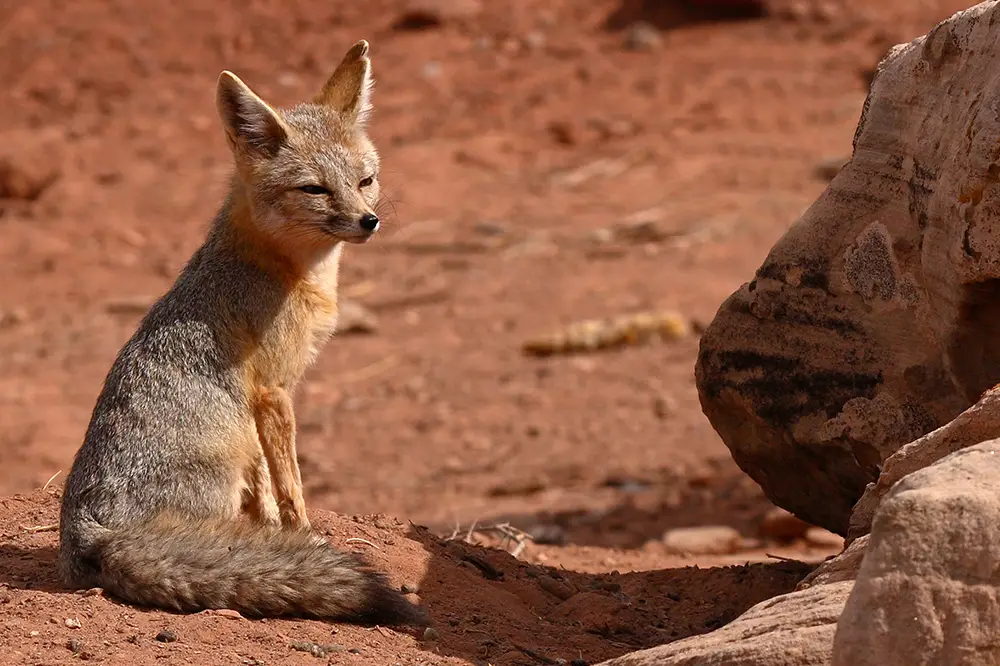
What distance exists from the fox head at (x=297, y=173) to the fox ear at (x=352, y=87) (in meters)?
0.23

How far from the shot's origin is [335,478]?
10.8 metres

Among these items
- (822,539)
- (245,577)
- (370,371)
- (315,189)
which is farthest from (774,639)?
(370,371)

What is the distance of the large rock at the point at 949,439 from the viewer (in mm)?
4512

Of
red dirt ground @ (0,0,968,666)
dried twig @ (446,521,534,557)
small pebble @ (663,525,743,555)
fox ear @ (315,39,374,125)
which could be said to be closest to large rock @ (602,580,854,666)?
red dirt ground @ (0,0,968,666)

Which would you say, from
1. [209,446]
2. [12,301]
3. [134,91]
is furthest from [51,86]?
[209,446]

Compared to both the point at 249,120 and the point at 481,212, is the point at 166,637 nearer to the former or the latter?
the point at 249,120

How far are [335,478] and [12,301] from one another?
585 cm

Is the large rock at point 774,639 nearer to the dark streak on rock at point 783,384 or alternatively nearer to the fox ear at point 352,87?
the dark streak on rock at point 783,384

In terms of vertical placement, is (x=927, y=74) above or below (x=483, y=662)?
above

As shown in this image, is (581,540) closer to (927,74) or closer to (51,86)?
(927,74)

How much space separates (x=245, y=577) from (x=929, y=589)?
2.52m

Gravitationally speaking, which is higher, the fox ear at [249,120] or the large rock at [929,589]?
the fox ear at [249,120]

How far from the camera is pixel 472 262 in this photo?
1483cm

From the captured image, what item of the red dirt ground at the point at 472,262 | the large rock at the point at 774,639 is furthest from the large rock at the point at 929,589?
the red dirt ground at the point at 472,262
